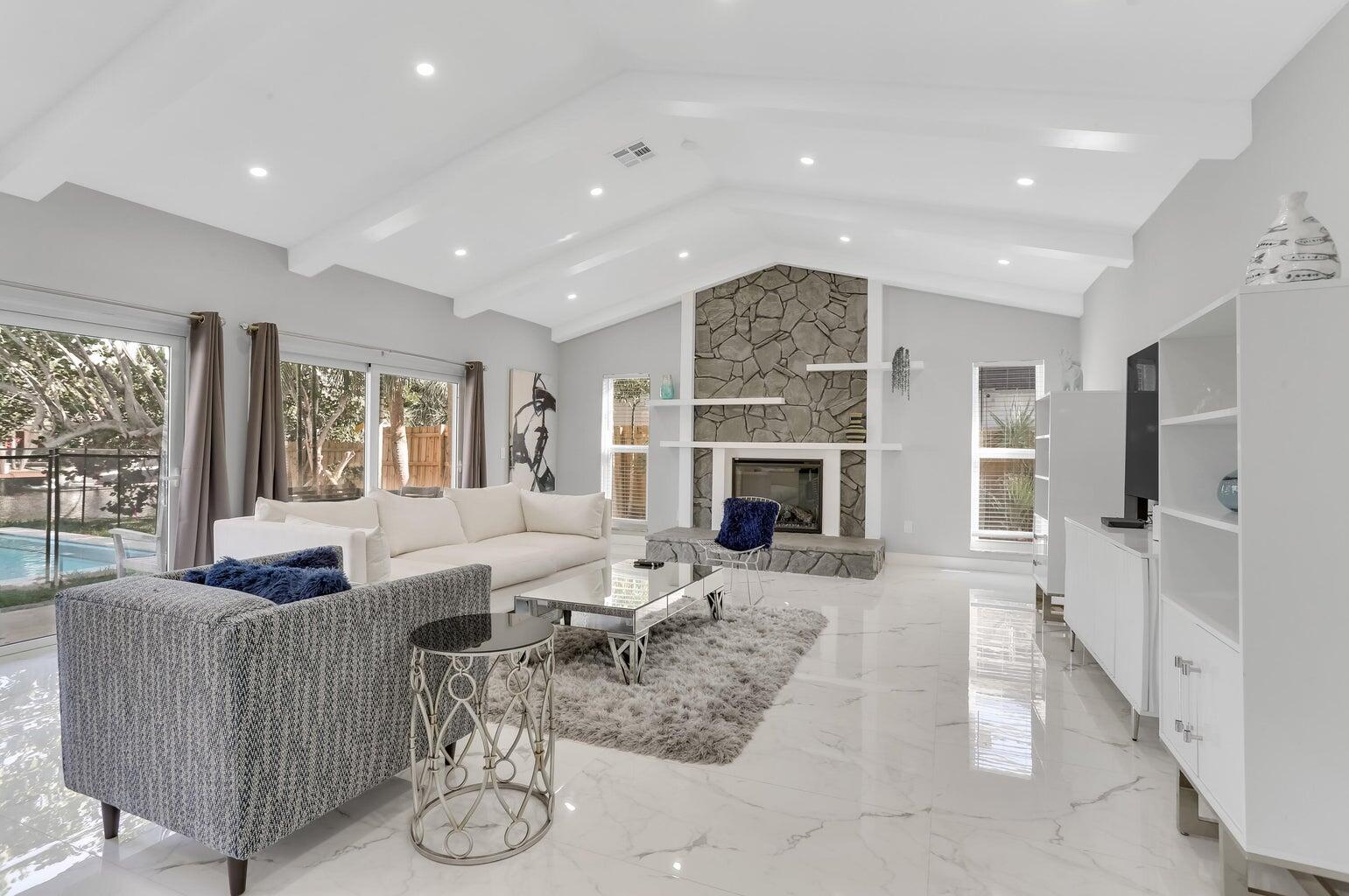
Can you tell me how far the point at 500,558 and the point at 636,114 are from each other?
2.91 metres

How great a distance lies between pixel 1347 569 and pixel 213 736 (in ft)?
8.90

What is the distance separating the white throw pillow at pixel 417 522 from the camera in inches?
176

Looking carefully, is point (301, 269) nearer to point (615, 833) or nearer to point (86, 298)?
point (86, 298)

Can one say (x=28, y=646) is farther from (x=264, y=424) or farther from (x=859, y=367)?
(x=859, y=367)

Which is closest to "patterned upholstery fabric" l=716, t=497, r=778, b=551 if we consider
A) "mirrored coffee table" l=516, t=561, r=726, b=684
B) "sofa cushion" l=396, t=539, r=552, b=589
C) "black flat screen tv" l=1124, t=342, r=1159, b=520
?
"mirrored coffee table" l=516, t=561, r=726, b=684

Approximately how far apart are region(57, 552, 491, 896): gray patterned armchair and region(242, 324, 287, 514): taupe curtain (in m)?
2.99

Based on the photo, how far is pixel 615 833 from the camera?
206cm

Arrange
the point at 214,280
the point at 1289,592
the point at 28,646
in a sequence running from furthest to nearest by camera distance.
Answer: the point at 214,280
the point at 28,646
the point at 1289,592

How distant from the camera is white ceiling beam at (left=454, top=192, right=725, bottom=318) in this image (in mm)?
5730

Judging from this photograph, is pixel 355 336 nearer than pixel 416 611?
No

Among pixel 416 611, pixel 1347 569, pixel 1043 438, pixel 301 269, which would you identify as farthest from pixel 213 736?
pixel 1043 438

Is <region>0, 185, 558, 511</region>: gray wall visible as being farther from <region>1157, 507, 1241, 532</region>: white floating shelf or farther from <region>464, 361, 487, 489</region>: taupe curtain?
<region>1157, 507, 1241, 532</region>: white floating shelf

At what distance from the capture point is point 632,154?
4688 mm

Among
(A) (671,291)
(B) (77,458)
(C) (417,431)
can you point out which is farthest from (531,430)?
(B) (77,458)
